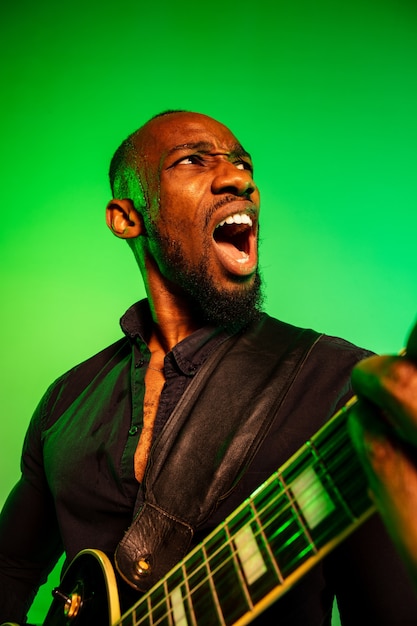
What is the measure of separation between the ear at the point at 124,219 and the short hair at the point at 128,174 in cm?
4

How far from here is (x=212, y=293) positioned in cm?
135

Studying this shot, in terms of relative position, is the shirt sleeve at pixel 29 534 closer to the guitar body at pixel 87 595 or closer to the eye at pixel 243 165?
the guitar body at pixel 87 595

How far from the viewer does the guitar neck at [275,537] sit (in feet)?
1.52

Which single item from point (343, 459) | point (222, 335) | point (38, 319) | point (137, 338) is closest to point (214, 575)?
point (343, 459)

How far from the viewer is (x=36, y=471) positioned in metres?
1.52

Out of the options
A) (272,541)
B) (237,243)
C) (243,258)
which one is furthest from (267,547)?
(237,243)

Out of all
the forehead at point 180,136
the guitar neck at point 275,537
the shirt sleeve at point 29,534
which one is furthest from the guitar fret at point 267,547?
the forehead at point 180,136

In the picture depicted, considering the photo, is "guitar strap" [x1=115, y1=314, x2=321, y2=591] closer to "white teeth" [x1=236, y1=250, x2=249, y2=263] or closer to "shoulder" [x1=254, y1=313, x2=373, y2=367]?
"shoulder" [x1=254, y1=313, x2=373, y2=367]

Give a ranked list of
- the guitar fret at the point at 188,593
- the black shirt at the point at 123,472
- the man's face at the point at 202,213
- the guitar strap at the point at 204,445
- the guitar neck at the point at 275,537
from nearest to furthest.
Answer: the guitar neck at the point at 275,537, the guitar fret at the point at 188,593, the black shirt at the point at 123,472, the guitar strap at the point at 204,445, the man's face at the point at 202,213

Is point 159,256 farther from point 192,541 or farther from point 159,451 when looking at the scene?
point 192,541

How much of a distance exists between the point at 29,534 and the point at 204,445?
0.96 m

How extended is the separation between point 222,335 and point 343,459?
2.82 ft

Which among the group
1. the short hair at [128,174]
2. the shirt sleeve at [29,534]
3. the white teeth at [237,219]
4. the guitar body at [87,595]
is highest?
the short hair at [128,174]

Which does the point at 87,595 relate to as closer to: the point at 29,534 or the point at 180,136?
the point at 29,534
